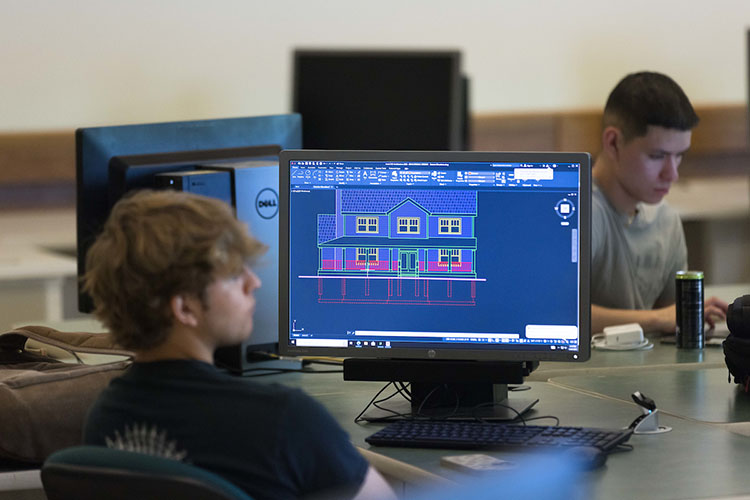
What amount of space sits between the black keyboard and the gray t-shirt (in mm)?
1143

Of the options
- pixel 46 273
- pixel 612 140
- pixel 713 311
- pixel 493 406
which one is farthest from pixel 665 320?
pixel 46 273

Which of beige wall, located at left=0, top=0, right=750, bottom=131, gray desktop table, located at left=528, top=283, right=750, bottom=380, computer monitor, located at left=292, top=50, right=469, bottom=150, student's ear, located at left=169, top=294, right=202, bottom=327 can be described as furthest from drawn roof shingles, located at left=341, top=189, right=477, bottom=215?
beige wall, located at left=0, top=0, right=750, bottom=131

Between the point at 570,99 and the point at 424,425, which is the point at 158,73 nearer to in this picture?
the point at 570,99

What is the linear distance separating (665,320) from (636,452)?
918 mm

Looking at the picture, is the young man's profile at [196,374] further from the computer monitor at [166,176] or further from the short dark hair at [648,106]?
the short dark hair at [648,106]

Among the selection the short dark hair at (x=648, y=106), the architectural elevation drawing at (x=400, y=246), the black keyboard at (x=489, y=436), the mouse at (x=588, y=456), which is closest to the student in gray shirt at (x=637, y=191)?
the short dark hair at (x=648, y=106)

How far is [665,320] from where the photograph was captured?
2.62 m

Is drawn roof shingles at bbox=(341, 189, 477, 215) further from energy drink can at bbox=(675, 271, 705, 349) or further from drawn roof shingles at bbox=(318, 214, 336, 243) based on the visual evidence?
energy drink can at bbox=(675, 271, 705, 349)

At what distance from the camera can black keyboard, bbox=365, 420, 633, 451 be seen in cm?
175

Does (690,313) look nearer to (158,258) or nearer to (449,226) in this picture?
(449,226)

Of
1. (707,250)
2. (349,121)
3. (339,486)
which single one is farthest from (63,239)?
(339,486)

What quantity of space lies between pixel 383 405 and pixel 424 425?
188 mm

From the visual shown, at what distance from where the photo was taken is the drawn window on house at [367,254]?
200 centimetres

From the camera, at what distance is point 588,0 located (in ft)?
18.3
